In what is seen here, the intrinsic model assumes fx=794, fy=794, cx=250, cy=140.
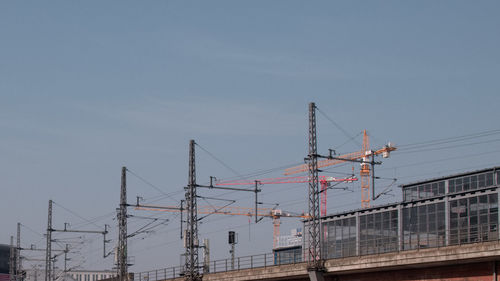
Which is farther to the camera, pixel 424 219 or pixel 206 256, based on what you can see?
pixel 424 219

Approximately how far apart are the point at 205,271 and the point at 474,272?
28.4 metres

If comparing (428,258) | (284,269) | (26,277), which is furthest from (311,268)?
(26,277)

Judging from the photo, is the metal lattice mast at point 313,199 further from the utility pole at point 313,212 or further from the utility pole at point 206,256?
the utility pole at point 206,256

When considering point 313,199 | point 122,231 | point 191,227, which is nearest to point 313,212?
point 313,199

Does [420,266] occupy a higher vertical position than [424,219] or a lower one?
lower

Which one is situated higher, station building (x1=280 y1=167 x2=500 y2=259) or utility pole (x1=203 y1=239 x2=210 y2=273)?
station building (x1=280 y1=167 x2=500 y2=259)

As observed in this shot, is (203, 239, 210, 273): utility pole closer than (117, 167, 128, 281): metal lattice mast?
Yes

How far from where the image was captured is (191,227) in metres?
61.7

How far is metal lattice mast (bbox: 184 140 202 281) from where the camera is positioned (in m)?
61.4

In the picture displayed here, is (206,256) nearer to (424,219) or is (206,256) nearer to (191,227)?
(191,227)

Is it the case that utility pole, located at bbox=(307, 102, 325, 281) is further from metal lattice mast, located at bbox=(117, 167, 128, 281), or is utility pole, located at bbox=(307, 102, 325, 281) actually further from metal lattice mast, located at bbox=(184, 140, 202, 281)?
metal lattice mast, located at bbox=(117, 167, 128, 281)

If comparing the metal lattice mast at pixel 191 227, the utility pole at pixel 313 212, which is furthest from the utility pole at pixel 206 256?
the utility pole at pixel 313 212

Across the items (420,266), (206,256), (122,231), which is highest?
(122,231)

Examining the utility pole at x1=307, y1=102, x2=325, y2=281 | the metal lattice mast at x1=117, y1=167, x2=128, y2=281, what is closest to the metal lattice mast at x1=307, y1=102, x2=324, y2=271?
the utility pole at x1=307, y1=102, x2=325, y2=281
